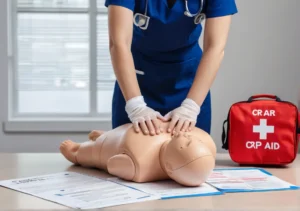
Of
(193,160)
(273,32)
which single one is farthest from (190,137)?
(273,32)

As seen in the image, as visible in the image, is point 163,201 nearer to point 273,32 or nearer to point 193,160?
point 193,160

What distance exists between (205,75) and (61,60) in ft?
6.26

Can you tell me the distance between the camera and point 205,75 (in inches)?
53.7

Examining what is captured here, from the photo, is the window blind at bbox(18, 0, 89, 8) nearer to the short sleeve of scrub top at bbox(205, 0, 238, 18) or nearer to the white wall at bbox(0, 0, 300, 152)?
the white wall at bbox(0, 0, 300, 152)

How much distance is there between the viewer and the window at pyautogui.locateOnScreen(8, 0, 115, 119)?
3.11 m

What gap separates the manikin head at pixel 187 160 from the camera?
1.04 meters

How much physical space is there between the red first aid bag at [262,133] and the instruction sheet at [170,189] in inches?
13.3

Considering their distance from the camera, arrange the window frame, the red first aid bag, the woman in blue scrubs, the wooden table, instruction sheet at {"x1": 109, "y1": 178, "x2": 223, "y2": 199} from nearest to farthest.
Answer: the wooden table → instruction sheet at {"x1": 109, "y1": 178, "x2": 223, "y2": 199} → the woman in blue scrubs → the red first aid bag → the window frame

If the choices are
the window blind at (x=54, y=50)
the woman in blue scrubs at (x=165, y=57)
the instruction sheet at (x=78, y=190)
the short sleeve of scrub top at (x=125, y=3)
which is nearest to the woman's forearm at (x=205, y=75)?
the woman in blue scrubs at (x=165, y=57)

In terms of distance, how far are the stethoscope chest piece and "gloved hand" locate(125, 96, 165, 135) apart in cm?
26

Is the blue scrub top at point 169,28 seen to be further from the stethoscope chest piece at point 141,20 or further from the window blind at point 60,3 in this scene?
the window blind at point 60,3

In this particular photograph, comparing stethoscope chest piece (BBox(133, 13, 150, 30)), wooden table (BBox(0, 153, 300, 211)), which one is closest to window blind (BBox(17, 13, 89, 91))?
stethoscope chest piece (BBox(133, 13, 150, 30))

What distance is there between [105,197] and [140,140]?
209 millimetres

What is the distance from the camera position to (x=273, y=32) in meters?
3.09
